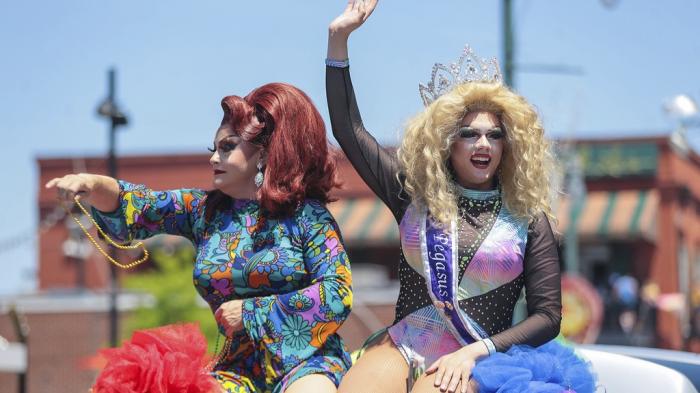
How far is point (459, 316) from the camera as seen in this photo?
345 centimetres

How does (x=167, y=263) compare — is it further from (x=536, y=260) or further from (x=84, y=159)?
(x=536, y=260)

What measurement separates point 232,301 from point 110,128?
335 inches

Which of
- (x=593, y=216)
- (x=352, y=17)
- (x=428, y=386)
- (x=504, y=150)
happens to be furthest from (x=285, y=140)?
(x=593, y=216)

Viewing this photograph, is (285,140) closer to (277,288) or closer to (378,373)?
(277,288)

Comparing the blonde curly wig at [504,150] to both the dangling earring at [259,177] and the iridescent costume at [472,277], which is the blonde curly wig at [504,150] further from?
the dangling earring at [259,177]

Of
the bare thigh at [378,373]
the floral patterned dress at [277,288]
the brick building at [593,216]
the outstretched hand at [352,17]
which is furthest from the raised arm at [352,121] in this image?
the brick building at [593,216]

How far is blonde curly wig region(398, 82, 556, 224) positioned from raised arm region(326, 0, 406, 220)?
0.26 ft

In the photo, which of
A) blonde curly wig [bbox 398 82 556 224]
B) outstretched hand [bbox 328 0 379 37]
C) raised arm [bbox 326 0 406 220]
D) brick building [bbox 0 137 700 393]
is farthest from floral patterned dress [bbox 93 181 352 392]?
brick building [bbox 0 137 700 393]

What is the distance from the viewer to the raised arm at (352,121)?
11.8 feet

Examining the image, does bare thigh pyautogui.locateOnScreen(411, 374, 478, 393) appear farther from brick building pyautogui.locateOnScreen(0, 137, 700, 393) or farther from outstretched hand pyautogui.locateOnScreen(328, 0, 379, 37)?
Result: brick building pyautogui.locateOnScreen(0, 137, 700, 393)

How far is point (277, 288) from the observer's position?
3.55m

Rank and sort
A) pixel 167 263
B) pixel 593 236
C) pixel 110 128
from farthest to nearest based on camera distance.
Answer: pixel 593 236 < pixel 167 263 < pixel 110 128

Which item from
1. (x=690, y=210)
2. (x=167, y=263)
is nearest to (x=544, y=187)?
(x=167, y=263)

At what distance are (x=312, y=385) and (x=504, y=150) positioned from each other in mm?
1062
